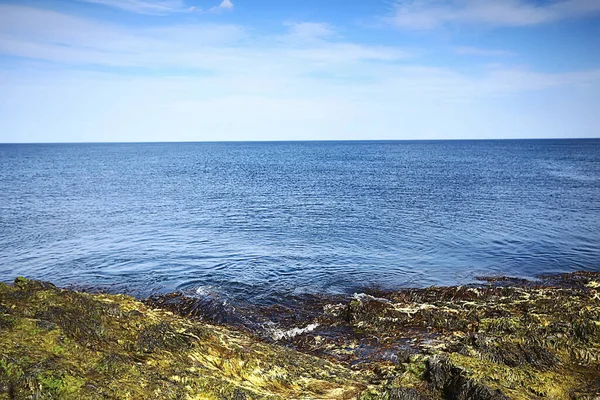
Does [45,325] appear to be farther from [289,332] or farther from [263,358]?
[289,332]

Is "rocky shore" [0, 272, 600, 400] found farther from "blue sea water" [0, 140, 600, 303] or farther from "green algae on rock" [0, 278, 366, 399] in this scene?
"blue sea water" [0, 140, 600, 303]

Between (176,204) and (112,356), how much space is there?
47.5 metres

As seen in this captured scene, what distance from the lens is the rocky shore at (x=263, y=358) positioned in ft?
30.7

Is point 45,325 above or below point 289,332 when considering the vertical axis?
above

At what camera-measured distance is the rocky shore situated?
9.36 meters

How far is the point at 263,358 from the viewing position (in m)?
12.8

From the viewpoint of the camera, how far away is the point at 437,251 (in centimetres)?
3266

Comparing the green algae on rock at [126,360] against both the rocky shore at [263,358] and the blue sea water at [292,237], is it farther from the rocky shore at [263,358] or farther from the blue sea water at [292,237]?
the blue sea water at [292,237]

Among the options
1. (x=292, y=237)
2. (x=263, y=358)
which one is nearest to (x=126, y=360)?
(x=263, y=358)

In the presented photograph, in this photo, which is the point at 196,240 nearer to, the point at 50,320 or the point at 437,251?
→ the point at 437,251

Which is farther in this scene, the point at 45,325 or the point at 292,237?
the point at 292,237

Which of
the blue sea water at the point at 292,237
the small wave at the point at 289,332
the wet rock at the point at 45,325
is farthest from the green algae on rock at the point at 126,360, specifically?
the blue sea water at the point at 292,237

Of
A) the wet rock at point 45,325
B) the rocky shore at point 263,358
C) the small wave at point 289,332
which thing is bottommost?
the small wave at point 289,332

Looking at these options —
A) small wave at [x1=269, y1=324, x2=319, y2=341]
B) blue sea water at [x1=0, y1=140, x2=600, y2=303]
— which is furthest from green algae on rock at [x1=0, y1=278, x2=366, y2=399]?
blue sea water at [x1=0, y1=140, x2=600, y2=303]
